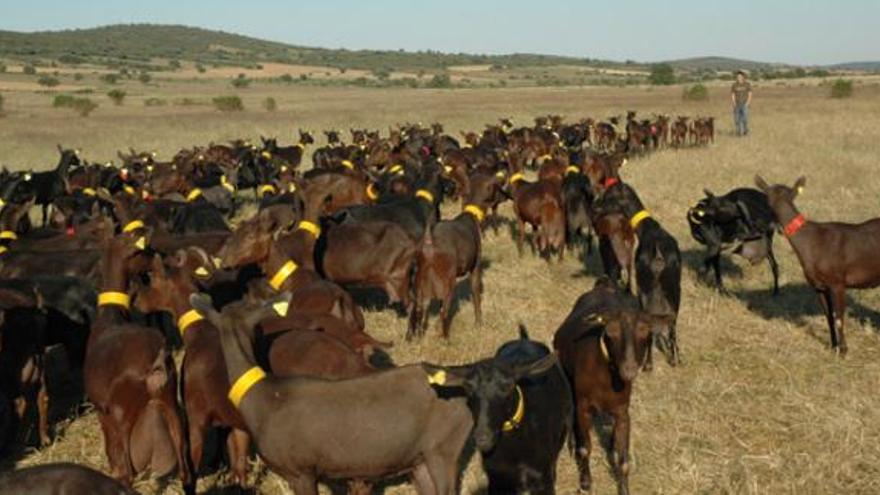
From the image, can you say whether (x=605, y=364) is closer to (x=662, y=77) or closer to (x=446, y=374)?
(x=446, y=374)

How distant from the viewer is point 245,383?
5391 millimetres

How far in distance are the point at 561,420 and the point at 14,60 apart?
5844 inches

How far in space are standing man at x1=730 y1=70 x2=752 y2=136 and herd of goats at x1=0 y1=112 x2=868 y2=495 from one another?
17.1 m

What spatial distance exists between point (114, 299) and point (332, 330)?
209cm

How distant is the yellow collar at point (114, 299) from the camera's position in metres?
7.23

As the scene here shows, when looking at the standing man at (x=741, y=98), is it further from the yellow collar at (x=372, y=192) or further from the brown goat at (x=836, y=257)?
the brown goat at (x=836, y=257)

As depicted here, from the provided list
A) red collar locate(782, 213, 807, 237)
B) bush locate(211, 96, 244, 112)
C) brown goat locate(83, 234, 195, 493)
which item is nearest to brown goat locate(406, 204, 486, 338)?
red collar locate(782, 213, 807, 237)

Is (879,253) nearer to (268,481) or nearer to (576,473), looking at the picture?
(576,473)

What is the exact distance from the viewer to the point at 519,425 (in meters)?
5.75

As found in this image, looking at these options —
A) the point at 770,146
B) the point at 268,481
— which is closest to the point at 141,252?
the point at 268,481

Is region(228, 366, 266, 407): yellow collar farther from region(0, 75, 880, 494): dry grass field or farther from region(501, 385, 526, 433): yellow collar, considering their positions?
region(501, 385, 526, 433): yellow collar

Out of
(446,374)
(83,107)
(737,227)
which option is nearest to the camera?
(446,374)

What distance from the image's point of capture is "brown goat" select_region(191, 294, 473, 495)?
17.3 ft

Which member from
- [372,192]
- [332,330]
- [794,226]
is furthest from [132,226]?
[794,226]
